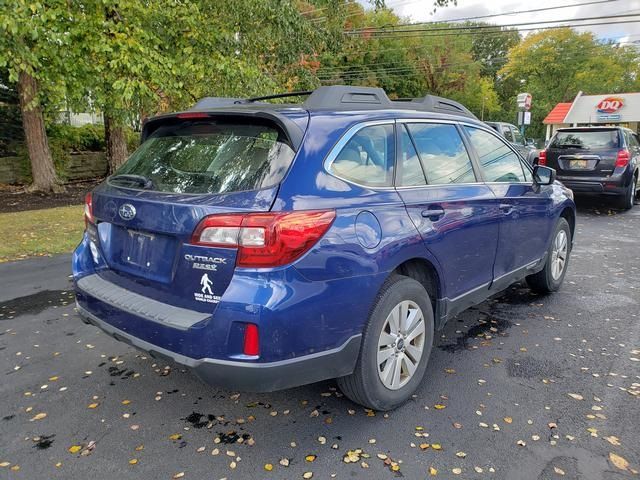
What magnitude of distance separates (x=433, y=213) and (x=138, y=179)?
179cm

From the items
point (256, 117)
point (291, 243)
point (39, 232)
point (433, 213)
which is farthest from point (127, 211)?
point (39, 232)

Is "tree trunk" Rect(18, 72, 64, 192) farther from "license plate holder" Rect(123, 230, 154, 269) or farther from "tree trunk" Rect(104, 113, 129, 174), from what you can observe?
"license plate holder" Rect(123, 230, 154, 269)

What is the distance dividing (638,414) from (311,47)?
9387 mm

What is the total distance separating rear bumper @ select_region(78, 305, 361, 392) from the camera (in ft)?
7.72

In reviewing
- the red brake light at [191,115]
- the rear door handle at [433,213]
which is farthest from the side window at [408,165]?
the red brake light at [191,115]

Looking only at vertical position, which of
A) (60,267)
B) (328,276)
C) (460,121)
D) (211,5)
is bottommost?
(60,267)

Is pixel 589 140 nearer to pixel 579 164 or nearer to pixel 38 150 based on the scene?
pixel 579 164

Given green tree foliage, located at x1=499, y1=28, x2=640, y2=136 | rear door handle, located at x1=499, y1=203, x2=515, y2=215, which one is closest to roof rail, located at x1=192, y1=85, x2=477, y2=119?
rear door handle, located at x1=499, y1=203, x2=515, y2=215

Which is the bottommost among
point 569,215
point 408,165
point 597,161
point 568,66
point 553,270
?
point 553,270

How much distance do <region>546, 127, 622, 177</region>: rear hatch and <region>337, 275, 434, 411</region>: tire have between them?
29.1 feet

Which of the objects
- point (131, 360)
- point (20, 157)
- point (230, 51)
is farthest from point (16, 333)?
point (20, 157)

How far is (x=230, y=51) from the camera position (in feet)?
30.7

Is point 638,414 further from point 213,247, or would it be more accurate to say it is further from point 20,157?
point 20,157

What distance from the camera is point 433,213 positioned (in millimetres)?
3125
